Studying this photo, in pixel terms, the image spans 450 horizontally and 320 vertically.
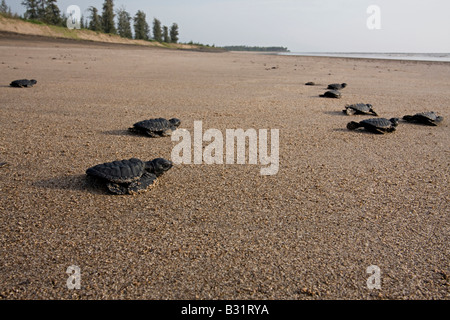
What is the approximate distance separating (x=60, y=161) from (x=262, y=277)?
101 inches

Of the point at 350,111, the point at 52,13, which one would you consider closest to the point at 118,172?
the point at 350,111

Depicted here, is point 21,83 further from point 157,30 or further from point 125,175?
point 157,30

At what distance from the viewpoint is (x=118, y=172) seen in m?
2.58

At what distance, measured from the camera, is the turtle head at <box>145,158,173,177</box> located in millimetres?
2824

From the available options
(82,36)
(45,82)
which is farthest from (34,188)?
(82,36)

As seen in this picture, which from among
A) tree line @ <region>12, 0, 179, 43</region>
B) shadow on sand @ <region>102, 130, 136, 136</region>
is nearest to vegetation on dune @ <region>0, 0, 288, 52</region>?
tree line @ <region>12, 0, 179, 43</region>

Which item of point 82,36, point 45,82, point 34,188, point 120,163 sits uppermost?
point 82,36

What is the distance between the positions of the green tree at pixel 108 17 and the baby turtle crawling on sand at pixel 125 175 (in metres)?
59.4

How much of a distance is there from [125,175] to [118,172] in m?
0.06

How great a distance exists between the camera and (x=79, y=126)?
4449 mm

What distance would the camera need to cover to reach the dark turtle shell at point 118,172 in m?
2.55

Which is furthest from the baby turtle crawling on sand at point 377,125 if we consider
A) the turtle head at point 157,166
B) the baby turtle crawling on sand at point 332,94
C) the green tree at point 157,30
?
the green tree at point 157,30
